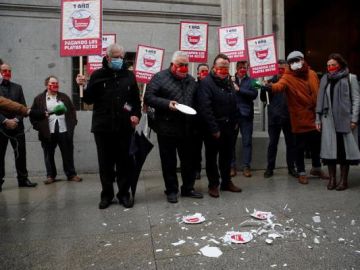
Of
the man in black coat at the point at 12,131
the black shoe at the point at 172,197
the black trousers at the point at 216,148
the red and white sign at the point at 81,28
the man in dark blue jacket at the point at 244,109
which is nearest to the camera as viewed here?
the black shoe at the point at 172,197

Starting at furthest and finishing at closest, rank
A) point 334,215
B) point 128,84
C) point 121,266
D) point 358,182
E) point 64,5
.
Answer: point 358,182, point 64,5, point 128,84, point 334,215, point 121,266

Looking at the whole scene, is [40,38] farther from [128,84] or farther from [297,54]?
[297,54]

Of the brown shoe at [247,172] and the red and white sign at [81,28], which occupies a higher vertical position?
the red and white sign at [81,28]

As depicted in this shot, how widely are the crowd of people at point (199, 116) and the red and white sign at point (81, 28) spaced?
0.52m

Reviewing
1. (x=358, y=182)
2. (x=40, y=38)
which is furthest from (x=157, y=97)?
(x=40, y=38)

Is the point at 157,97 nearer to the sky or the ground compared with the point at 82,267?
nearer to the sky

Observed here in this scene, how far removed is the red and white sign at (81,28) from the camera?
554 cm

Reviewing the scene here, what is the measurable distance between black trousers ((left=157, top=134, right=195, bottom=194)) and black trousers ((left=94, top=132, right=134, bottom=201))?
1.45 ft

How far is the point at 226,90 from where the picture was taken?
17.2 ft

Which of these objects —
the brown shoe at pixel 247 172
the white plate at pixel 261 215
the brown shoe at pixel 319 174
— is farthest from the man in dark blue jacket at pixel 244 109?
the white plate at pixel 261 215

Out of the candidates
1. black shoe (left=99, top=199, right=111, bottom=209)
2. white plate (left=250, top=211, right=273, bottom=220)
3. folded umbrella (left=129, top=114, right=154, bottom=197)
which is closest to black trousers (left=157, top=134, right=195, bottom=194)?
folded umbrella (left=129, top=114, right=154, bottom=197)

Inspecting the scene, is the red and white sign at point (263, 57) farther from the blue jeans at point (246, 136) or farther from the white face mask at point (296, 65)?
the blue jeans at point (246, 136)

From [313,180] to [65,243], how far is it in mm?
4305

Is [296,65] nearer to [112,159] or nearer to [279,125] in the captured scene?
[279,125]
